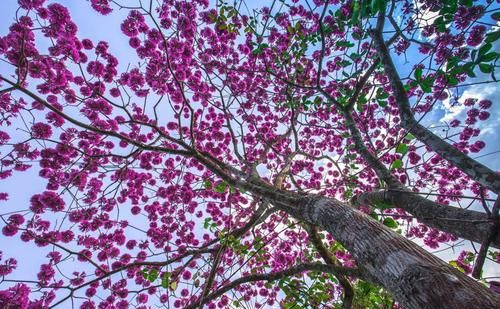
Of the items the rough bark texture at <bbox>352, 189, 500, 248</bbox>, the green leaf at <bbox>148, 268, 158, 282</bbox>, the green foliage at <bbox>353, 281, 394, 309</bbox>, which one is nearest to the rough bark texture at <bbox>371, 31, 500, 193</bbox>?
the rough bark texture at <bbox>352, 189, 500, 248</bbox>

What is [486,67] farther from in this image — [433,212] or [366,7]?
[433,212]

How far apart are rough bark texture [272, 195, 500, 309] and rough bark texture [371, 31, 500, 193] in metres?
0.95

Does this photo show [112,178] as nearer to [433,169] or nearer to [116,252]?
[116,252]

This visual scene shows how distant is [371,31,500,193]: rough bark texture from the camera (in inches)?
75.7

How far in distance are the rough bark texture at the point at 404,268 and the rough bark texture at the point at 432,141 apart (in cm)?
95

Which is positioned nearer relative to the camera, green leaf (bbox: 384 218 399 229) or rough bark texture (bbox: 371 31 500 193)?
rough bark texture (bbox: 371 31 500 193)

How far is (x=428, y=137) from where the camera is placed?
2.47 metres

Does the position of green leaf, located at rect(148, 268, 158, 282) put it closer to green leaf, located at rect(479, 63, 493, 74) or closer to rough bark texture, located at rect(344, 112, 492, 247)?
rough bark texture, located at rect(344, 112, 492, 247)

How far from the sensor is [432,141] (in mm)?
2424

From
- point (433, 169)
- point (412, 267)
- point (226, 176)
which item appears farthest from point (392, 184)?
point (433, 169)

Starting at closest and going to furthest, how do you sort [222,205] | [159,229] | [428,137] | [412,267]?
[412,267], [428,137], [159,229], [222,205]

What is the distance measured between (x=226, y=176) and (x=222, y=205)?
2.54 meters

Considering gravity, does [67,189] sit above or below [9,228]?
above

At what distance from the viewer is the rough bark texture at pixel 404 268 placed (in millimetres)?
1049
